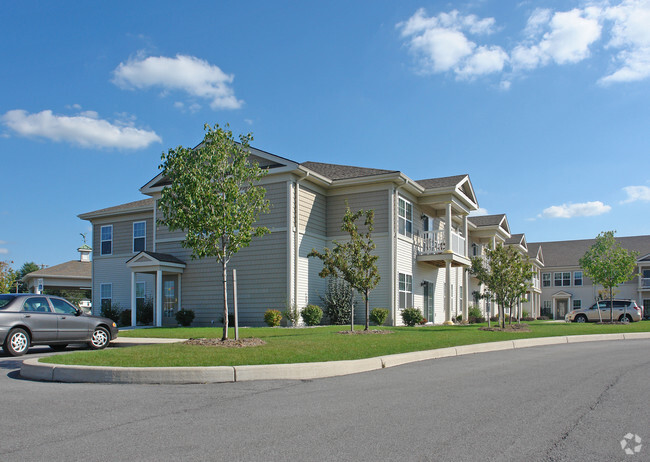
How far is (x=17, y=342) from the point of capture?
43.5 feet

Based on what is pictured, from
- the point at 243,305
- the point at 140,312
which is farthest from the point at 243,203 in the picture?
the point at 140,312

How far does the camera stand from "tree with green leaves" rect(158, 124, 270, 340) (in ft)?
44.6

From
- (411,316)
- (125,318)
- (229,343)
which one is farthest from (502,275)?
(125,318)

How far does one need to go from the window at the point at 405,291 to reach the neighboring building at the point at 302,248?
5 centimetres

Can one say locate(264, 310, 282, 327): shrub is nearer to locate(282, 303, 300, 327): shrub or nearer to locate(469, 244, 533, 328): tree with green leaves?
locate(282, 303, 300, 327): shrub

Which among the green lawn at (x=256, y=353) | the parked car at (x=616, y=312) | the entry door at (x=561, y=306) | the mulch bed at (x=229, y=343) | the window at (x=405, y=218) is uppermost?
the window at (x=405, y=218)

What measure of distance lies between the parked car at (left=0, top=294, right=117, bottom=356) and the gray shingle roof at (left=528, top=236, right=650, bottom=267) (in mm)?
53922

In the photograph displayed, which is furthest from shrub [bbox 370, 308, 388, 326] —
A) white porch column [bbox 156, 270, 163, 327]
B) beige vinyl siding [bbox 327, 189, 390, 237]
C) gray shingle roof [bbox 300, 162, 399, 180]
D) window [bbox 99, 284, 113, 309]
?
window [bbox 99, 284, 113, 309]

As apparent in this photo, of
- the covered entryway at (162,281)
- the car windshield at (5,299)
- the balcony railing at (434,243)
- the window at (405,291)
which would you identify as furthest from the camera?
the balcony railing at (434,243)

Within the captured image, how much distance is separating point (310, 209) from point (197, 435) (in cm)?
1911

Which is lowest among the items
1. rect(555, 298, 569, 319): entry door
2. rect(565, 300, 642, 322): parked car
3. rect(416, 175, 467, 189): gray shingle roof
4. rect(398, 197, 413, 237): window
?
rect(555, 298, 569, 319): entry door

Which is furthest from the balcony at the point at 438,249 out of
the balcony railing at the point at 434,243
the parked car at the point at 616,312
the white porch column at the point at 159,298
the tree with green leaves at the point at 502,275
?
the parked car at the point at 616,312

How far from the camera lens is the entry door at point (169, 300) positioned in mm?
26266

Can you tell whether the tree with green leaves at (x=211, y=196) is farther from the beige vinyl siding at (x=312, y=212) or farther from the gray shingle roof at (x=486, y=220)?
the gray shingle roof at (x=486, y=220)
